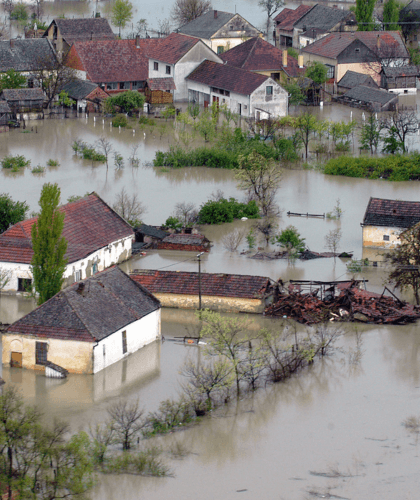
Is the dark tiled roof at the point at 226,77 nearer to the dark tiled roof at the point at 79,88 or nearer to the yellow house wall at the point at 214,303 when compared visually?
the dark tiled roof at the point at 79,88

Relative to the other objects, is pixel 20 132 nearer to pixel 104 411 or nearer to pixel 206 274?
pixel 206 274

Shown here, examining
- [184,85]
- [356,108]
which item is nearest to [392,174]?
[356,108]

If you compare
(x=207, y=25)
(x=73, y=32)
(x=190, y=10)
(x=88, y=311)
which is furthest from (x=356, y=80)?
(x=88, y=311)

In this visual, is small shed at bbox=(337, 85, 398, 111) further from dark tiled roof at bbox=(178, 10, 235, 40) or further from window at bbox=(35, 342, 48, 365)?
window at bbox=(35, 342, 48, 365)

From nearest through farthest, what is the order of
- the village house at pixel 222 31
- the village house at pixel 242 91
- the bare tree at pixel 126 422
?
the bare tree at pixel 126 422, the village house at pixel 242 91, the village house at pixel 222 31

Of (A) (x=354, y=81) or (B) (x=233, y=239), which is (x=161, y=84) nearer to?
(A) (x=354, y=81)

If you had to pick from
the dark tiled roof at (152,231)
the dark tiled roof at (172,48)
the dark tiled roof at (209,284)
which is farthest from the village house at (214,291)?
the dark tiled roof at (172,48)
